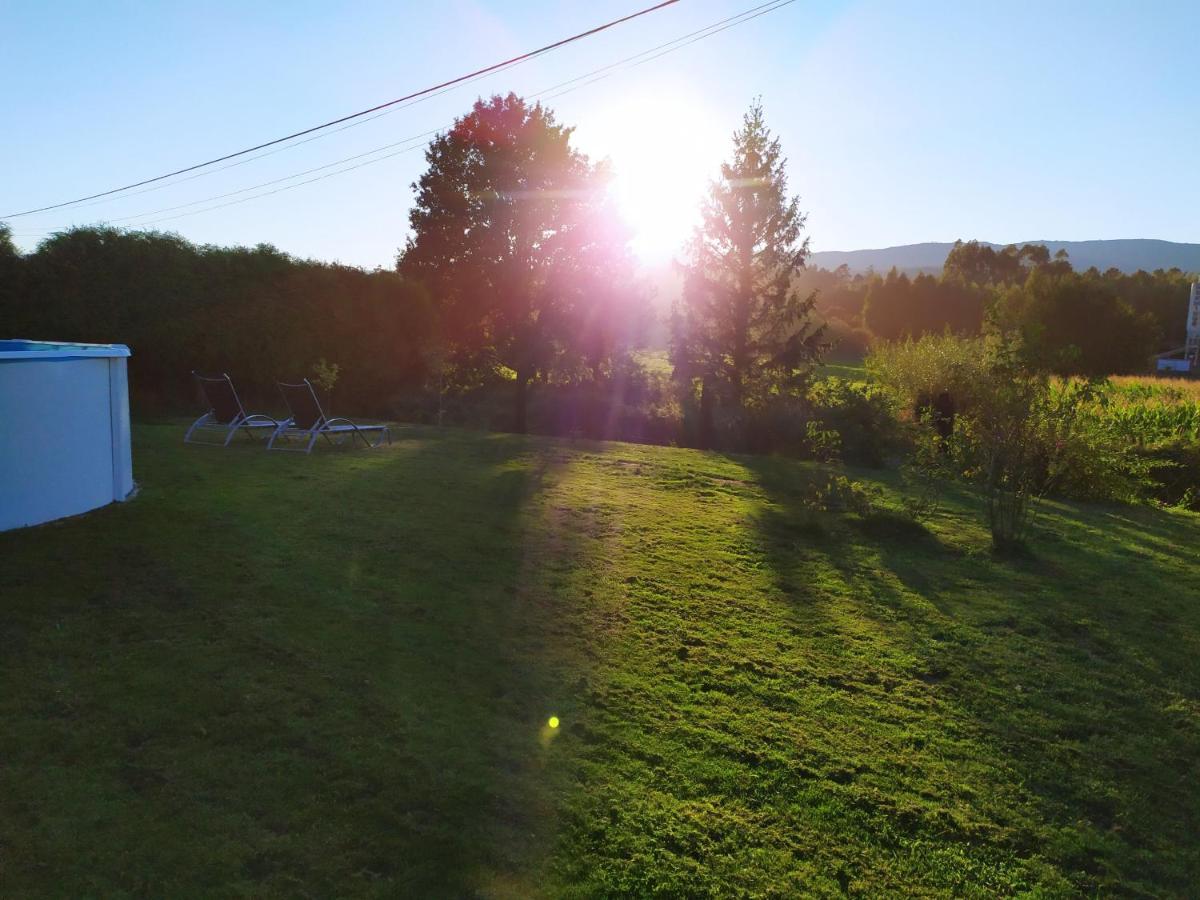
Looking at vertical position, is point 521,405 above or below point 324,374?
below

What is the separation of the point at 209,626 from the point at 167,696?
2.47ft

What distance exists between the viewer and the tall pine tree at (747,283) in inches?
699

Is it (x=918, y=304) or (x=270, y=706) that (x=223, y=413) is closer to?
(x=270, y=706)

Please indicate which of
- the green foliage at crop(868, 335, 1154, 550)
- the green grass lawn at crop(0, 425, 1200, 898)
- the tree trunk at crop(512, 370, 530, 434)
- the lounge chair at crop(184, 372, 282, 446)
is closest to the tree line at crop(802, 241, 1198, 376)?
the green foliage at crop(868, 335, 1154, 550)

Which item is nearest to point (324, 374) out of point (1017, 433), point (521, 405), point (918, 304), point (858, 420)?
point (521, 405)

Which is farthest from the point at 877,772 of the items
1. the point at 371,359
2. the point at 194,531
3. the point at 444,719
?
the point at 371,359

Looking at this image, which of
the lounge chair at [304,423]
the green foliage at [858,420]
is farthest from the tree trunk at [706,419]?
the lounge chair at [304,423]

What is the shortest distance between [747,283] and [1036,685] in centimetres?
1462

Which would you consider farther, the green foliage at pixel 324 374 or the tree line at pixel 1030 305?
the tree line at pixel 1030 305

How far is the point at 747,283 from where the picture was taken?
58.5ft

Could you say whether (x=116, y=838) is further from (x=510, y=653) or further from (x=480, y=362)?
(x=480, y=362)

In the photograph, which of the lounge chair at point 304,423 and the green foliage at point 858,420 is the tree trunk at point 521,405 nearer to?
the green foliage at point 858,420

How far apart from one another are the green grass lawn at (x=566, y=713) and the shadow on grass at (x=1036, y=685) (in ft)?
0.06

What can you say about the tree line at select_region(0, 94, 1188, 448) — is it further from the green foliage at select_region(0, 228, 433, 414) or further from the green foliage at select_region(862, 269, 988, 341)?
the green foliage at select_region(862, 269, 988, 341)
